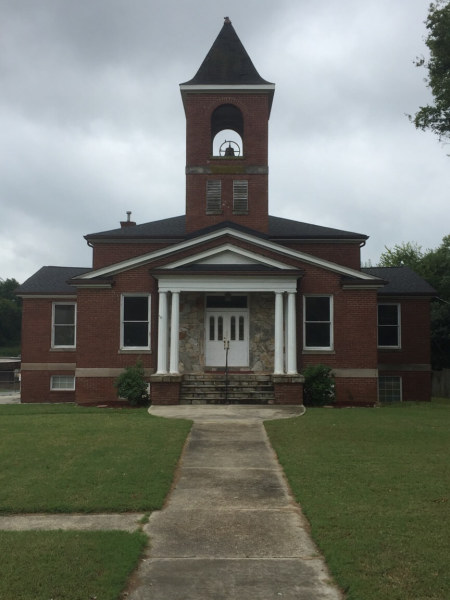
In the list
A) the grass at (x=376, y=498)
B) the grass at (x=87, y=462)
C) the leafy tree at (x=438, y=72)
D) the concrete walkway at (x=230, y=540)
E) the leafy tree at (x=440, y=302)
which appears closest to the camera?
the concrete walkway at (x=230, y=540)

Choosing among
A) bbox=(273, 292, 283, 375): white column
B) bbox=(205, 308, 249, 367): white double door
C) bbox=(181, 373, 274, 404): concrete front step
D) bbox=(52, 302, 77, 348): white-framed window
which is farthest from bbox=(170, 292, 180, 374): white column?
bbox=(52, 302, 77, 348): white-framed window

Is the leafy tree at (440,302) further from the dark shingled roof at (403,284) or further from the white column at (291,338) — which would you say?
the white column at (291,338)

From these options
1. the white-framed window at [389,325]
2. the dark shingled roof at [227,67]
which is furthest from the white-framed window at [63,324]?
the white-framed window at [389,325]

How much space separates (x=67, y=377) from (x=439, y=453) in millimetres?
18880

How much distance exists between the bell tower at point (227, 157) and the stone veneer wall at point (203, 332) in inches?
168

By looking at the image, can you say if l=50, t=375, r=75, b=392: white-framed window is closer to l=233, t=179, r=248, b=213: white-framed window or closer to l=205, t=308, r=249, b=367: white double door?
l=205, t=308, r=249, b=367: white double door

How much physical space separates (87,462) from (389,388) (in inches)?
730

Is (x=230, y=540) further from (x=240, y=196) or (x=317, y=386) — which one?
(x=240, y=196)

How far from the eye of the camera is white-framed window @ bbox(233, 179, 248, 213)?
2502cm

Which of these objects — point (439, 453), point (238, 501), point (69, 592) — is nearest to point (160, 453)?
point (238, 501)

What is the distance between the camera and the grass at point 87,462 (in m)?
7.65

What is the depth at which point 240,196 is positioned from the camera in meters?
25.1

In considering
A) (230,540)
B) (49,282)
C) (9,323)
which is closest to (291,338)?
(49,282)

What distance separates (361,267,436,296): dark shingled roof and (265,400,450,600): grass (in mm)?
11335
